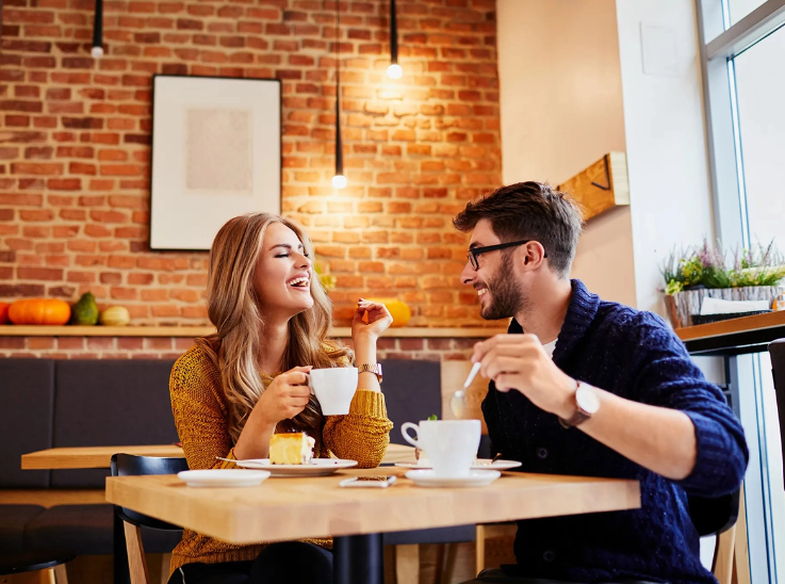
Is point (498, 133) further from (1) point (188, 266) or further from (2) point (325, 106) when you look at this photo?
(1) point (188, 266)

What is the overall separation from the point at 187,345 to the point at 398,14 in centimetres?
242

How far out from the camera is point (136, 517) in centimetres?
162

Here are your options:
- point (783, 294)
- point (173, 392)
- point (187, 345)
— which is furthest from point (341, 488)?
point (187, 345)

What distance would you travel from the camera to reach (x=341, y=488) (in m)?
1.02

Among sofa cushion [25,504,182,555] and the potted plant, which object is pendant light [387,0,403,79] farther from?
sofa cushion [25,504,182,555]

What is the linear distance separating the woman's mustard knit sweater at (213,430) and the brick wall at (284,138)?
2610 mm

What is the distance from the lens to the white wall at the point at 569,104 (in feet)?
10.9

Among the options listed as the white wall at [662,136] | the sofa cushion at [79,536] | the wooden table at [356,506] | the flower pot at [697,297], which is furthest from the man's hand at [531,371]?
the sofa cushion at [79,536]

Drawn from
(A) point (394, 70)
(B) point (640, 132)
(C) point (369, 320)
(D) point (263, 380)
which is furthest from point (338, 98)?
(D) point (263, 380)

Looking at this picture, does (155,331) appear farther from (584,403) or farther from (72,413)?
(584,403)

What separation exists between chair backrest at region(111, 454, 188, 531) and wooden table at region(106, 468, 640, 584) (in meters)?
0.50

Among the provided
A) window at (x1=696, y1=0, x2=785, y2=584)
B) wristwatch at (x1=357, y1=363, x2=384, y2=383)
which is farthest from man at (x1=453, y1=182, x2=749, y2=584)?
window at (x1=696, y1=0, x2=785, y2=584)

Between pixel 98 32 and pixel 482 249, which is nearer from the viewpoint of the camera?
pixel 482 249

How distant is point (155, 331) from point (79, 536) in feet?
4.16
